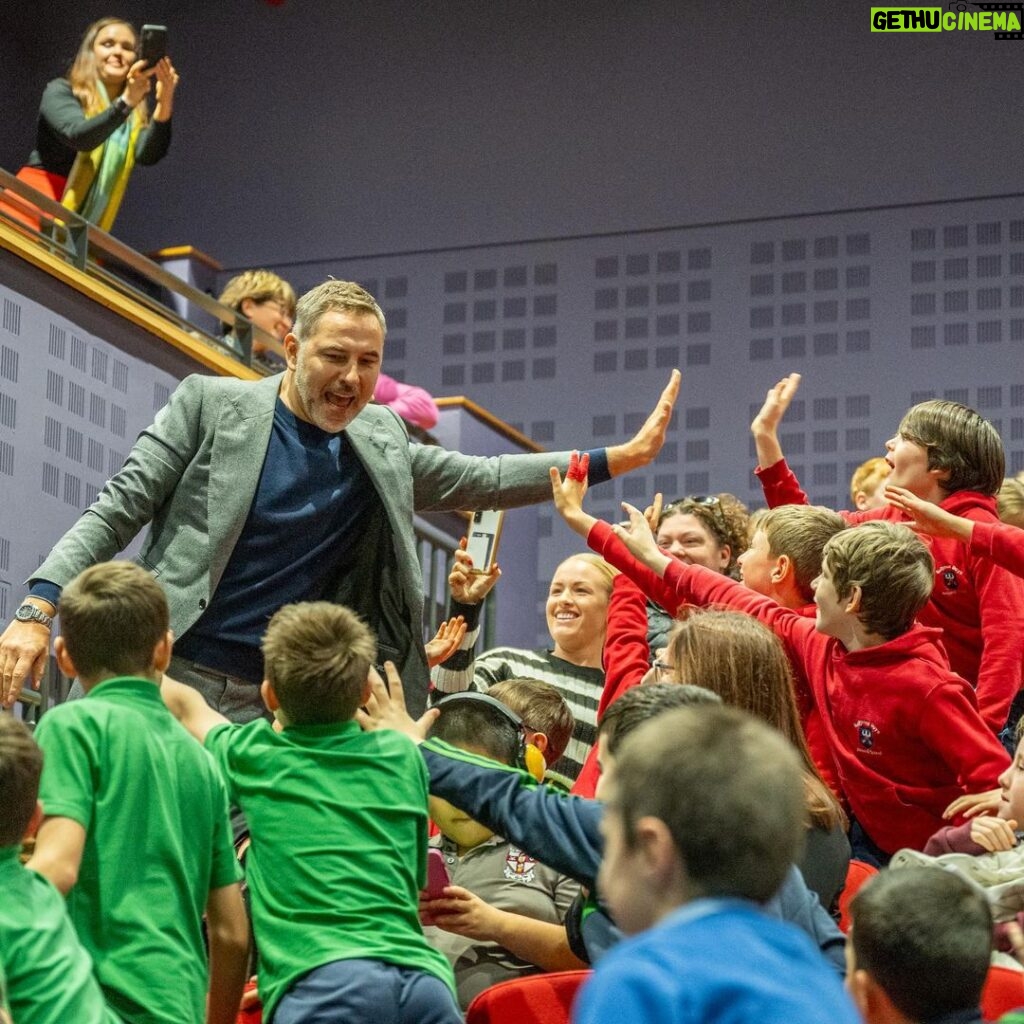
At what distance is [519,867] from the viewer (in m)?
2.63

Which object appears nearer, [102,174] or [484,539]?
[484,539]

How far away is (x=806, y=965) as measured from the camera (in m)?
1.26

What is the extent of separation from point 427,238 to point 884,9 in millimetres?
2591

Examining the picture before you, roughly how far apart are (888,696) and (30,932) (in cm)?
173

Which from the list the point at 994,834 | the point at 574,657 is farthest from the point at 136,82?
the point at 994,834

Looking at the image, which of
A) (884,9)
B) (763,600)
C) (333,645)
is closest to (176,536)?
(333,645)

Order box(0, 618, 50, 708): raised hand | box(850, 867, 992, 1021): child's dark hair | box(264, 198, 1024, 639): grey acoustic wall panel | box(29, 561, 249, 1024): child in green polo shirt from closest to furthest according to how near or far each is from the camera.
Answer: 1. box(850, 867, 992, 1021): child's dark hair
2. box(29, 561, 249, 1024): child in green polo shirt
3. box(0, 618, 50, 708): raised hand
4. box(264, 198, 1024, 639): grey acoustic wall panel

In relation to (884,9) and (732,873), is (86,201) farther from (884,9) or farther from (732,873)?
(732,873)

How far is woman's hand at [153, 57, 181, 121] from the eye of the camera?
600 centimetres

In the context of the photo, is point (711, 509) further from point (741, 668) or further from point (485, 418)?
point (485, 418)

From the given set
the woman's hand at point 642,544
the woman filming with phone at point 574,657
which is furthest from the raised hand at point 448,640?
the woman's hand at point 642,544

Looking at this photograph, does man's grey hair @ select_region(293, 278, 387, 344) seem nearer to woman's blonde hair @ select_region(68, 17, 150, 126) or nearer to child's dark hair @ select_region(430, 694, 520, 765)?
child's dark hair @ select_region(430, 694, 520, 765)

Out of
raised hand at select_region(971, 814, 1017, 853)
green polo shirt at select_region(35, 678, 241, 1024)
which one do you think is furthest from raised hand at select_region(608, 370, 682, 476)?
green polo shirt at select_region(35, 678, 241, 1024)

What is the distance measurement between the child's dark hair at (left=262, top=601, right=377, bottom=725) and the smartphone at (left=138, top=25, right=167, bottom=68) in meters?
4.04
